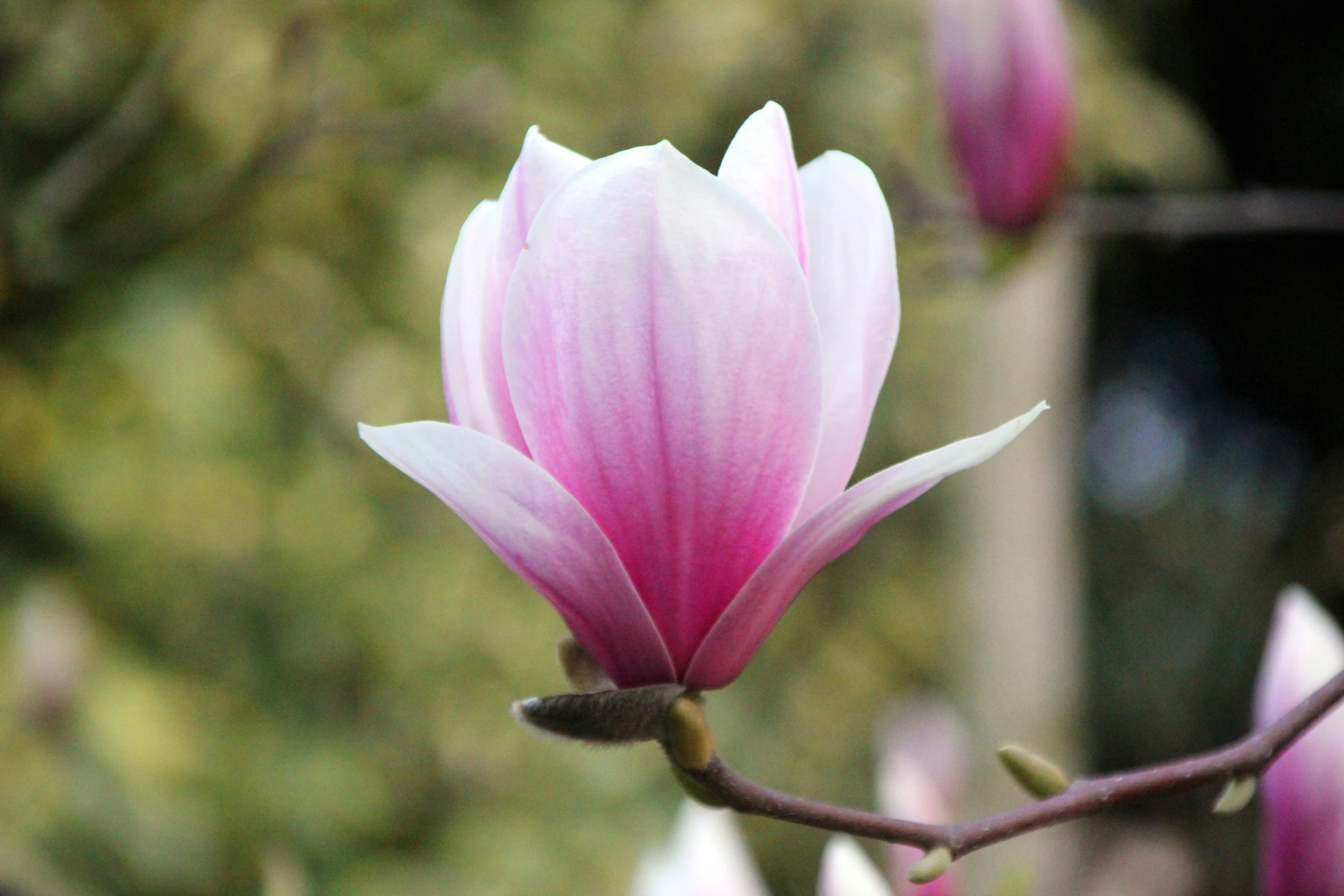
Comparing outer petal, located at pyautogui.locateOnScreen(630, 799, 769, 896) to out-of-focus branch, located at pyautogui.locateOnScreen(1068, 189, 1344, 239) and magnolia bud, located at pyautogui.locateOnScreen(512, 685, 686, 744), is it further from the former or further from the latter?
out-of-focus branch, located at pyautogui.locateOnScreen(1068, 189, 1344, 239)

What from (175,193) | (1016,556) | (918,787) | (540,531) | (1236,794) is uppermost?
(175,193)

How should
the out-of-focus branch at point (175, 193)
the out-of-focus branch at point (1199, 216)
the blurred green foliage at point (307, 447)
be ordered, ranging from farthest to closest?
the blurred green foliage at point (307, 447) → the out-of-focus branch at point (175, 193) → the out-of-focus branch at point (1199, 216)

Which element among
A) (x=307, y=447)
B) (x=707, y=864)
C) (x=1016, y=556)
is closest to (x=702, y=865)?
(x=707, y=864)

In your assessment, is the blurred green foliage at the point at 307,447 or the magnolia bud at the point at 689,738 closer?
the magnolia bud at the point at 689,738

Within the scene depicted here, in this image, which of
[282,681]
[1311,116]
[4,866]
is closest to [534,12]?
[282,681]

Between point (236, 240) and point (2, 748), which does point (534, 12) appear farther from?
point (2, 748)

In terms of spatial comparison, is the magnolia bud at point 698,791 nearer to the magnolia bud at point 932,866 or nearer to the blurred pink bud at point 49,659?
the magnolia bud at point 932,866

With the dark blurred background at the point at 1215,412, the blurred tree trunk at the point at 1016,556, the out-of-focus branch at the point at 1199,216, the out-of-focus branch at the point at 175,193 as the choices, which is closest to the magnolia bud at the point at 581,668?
the out-of-focus branch at the point at 1199,216

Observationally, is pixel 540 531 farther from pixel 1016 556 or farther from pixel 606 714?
pixel 1016 556
